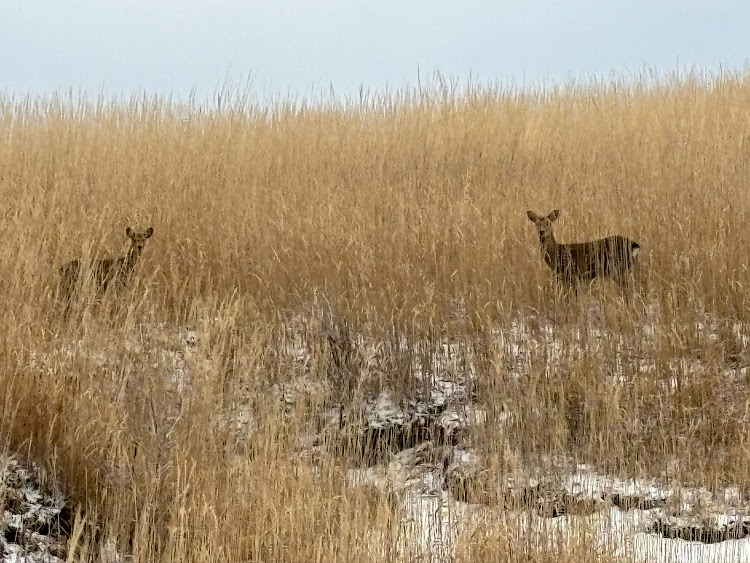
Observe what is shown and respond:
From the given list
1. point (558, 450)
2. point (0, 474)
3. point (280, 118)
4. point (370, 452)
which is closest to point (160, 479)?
point (0, 474)

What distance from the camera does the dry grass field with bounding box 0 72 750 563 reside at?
12.1 feet

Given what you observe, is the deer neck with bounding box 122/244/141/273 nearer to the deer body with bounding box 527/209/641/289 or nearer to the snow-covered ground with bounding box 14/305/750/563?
the snow-covered ground with bounding box 14/305/750/563

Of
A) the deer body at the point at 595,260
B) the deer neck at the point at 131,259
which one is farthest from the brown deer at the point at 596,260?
the deer neck at the point at 131,259

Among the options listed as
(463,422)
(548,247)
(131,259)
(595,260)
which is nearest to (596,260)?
(595,260)

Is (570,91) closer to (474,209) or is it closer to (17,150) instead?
(474,209)

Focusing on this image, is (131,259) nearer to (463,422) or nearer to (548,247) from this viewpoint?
(463,422)

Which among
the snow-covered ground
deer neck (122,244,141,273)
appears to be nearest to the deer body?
the snow-covered ground

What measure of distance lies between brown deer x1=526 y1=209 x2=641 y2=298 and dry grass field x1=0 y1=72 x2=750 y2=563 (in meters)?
0.11

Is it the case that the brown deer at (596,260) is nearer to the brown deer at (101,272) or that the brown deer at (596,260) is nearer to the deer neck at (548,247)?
the deer neck at (548,247)

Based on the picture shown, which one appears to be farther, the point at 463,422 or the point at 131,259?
the point at 131,259

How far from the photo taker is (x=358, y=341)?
5332mm

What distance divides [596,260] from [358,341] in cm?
172

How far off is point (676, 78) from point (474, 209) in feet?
22.8

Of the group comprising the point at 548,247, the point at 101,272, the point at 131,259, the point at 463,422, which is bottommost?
the point at 463,422
